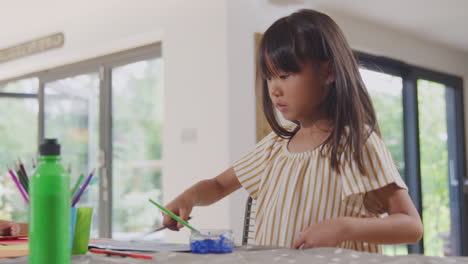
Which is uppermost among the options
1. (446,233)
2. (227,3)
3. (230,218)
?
(227,3)

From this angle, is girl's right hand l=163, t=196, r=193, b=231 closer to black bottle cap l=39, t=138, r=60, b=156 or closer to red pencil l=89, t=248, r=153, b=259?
red pencil l=89, t=248, r=153, b=259

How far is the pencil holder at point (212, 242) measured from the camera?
92 cm

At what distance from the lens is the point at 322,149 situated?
111cm

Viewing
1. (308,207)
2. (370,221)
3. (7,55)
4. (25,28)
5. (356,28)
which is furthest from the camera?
(7,55)

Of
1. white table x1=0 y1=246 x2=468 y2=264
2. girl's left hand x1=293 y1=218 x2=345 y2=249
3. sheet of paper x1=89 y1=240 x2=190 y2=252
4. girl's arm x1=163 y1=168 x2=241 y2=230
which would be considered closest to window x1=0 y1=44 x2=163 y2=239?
girl's arm x1=163 y1=168 x2=241 y2=230

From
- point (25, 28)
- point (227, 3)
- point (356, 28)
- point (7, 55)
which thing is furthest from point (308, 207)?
point (7, 55)

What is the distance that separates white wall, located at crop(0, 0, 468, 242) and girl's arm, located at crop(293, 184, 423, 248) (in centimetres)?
241

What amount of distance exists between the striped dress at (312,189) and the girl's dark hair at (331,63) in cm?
4

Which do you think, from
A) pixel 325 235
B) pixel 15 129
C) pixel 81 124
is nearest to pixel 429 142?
pixel 81 124

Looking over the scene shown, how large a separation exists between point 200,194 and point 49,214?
633mm

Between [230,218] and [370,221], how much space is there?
2.47m

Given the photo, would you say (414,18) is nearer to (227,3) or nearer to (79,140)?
(227,3)

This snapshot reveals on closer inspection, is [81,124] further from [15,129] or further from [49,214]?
[49,214]

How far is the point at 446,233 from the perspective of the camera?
568cm
